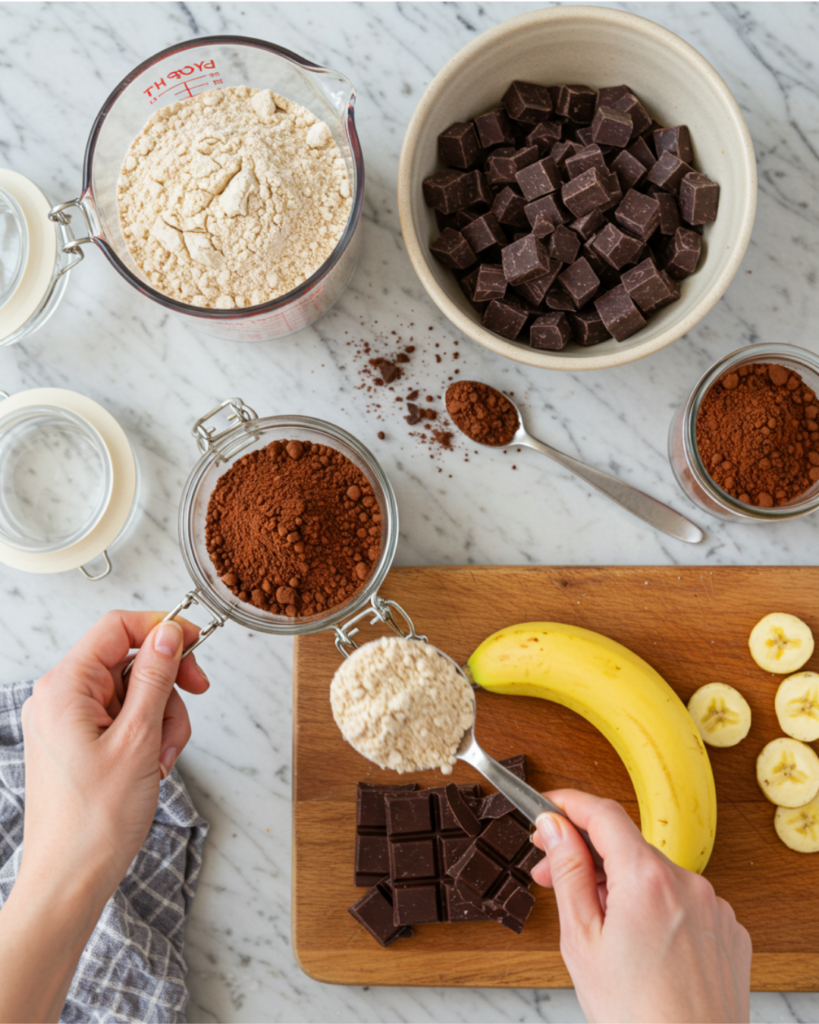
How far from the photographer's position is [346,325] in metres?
1.52

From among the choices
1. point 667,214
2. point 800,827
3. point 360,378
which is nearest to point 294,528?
point 360,378

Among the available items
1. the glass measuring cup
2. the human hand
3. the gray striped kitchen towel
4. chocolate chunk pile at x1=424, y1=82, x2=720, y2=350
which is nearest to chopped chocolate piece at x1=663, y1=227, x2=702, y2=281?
chocolate chunk pile at x1=424, y1=82, x2=720, y2=350

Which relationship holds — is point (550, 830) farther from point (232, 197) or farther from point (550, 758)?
point (232, 197)

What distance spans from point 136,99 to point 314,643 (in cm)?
105

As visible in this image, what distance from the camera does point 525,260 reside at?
1271 millimetres

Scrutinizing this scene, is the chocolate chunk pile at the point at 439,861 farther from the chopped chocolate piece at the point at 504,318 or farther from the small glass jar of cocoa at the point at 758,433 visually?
the chopped chocolate piece at the point at 504,318

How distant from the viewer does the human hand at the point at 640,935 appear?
3.30 feet

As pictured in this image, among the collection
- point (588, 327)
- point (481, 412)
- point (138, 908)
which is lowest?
point (138, 908)

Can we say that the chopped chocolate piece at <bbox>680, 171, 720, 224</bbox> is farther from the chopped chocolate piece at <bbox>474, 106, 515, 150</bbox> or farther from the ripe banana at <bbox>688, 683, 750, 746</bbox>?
the ripe banana at <bbox>688, 683, 750, 746</bbox>

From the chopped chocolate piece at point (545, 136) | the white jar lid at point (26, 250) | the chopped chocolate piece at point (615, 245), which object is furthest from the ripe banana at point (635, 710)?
the white jar lid at point (26, 250)

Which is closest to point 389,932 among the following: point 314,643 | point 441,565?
point 314,643

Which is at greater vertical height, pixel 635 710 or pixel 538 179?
pixel 538 179

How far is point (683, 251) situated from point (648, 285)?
9 cm

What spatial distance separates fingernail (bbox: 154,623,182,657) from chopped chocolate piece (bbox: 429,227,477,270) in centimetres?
79
